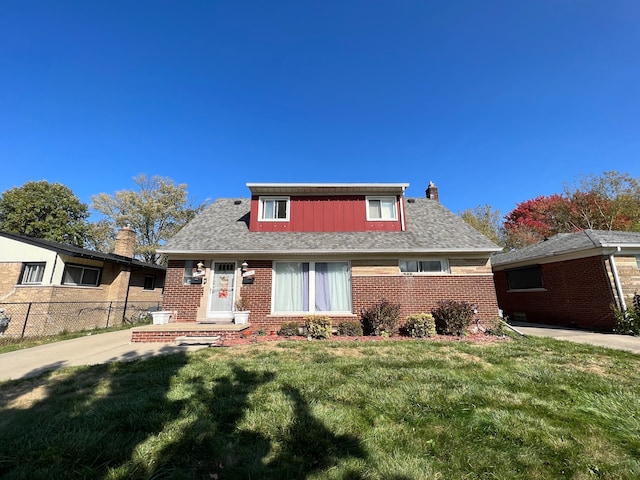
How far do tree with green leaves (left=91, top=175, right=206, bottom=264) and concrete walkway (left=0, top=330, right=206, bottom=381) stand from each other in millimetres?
22616

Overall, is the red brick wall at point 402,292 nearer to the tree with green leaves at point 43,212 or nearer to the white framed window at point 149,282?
the white framed window at point 149,282

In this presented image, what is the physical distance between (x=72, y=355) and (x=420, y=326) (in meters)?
9.74

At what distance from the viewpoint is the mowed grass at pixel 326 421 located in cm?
252

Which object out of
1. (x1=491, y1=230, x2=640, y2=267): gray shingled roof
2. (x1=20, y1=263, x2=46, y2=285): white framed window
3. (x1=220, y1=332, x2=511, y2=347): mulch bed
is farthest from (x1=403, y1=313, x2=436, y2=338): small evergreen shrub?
(x1=20, y1=263, x2=46, y2=285): white framed window

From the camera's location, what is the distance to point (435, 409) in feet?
12.1

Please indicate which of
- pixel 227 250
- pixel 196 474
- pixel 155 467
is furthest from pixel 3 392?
pixel 227 250

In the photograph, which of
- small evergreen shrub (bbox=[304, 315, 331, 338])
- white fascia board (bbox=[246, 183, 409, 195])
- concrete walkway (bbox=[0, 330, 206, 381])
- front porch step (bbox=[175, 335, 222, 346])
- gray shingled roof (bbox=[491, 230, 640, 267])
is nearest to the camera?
concrete walkway (bbox=[0, 330, 206, 381])

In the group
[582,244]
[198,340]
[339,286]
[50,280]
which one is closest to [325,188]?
[339,286]

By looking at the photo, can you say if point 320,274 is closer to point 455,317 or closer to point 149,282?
point 455,317

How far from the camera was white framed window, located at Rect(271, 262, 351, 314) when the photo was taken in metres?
10.6

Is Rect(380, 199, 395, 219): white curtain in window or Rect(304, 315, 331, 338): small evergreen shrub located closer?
Rect(304, 315, 331, 338): small evergreen shrub

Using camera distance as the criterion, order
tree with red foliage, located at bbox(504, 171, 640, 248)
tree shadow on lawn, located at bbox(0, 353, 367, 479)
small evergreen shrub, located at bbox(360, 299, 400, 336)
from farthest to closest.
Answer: tree with red foliage, located at bbox(504, 171, 640, 248) < small evergreen shrub, located at bbox(360, 299, 400, 336) < tree shadow on lawn, located at bbox(0, 353, 367, 479)

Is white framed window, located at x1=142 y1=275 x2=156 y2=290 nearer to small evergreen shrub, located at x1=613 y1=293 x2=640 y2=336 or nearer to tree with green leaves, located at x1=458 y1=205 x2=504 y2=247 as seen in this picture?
small evergreen shrub, located at x1=613 y1=293 x2=640 y2=336

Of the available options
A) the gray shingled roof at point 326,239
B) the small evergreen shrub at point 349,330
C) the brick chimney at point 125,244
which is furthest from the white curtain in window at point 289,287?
the brick chimney at point 125,244
